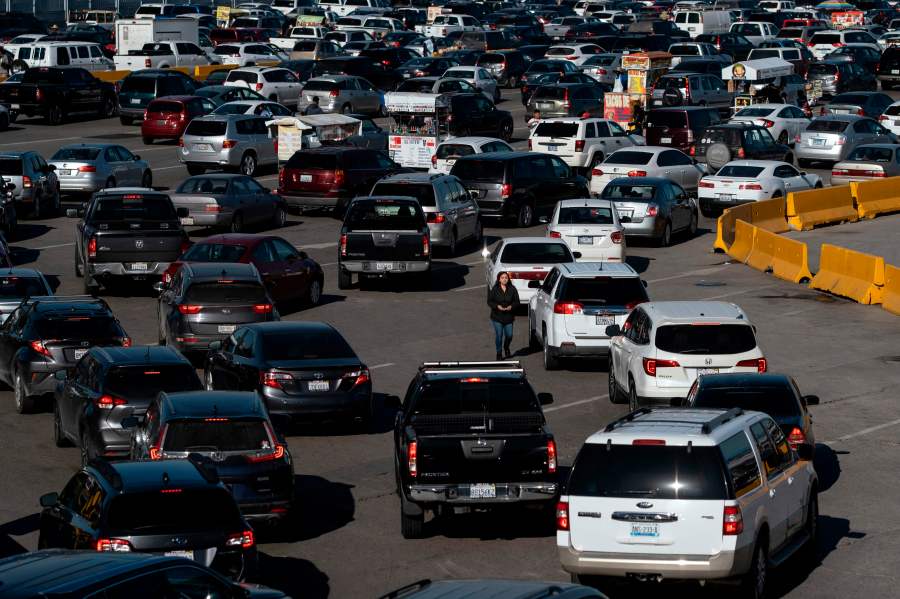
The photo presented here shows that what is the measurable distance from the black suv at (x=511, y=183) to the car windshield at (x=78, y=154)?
29.2 ft

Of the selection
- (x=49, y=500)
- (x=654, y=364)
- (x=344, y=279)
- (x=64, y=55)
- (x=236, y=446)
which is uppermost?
(x=49, y=500)

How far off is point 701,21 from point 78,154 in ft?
170

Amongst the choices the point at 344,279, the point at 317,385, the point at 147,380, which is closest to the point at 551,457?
the point at 317,385

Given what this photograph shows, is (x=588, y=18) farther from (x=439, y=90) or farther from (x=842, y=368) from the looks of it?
(x=842, y=368)

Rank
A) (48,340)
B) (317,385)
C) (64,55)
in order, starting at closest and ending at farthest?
1. (317,385)
2. (48,340)
3. (64,55)

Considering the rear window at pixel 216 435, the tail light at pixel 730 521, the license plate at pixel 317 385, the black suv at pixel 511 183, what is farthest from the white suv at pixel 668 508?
the black suv at pixel 511 183

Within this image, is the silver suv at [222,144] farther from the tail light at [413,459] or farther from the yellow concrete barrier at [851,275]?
the tail light at [413,459]

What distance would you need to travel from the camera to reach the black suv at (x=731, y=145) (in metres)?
44.0

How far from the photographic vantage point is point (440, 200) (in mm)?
34562

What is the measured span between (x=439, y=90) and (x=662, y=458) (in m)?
44.9

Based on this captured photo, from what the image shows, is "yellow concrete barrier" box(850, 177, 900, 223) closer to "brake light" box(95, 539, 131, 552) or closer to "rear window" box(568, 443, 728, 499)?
"rear window" box(568, 443, 728, 499)

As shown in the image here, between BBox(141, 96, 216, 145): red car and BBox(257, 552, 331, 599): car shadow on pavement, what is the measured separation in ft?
118

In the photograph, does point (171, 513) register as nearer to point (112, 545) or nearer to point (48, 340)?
point (112, 545)

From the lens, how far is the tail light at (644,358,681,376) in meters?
20.5
